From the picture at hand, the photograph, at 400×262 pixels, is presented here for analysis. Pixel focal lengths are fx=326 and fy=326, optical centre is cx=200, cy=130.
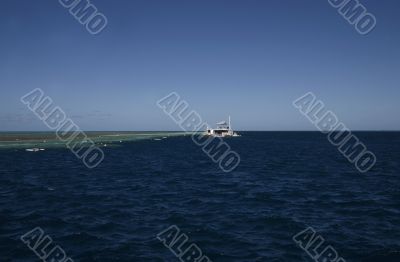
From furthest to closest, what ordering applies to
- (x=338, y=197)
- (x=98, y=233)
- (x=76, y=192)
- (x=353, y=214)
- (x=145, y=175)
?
(x=145, y=175), (x=76, y=192), (x=338, y=197), (x=353, y=214), (x=98, y=233)

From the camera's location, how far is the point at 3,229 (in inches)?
832

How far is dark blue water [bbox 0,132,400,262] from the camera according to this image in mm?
18172

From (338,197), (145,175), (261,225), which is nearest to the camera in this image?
(261,225)

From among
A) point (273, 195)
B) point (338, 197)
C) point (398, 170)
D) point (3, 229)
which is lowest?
point (3, 229)

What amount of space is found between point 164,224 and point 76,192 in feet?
48.8

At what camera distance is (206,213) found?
25656 mm

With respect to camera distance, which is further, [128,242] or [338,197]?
[338,197]

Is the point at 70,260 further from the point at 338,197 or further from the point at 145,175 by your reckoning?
the point at 145,175

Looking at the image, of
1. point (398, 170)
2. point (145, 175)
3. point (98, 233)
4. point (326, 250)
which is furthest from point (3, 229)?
point (398, 170)

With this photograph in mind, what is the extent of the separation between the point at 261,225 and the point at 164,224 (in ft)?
22.1

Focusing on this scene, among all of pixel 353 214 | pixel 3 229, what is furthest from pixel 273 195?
pixel 3 229

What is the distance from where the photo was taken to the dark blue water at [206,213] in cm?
1817

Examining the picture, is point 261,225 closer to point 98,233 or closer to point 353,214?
point 353,214

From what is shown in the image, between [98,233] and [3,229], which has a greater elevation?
[98,233]
